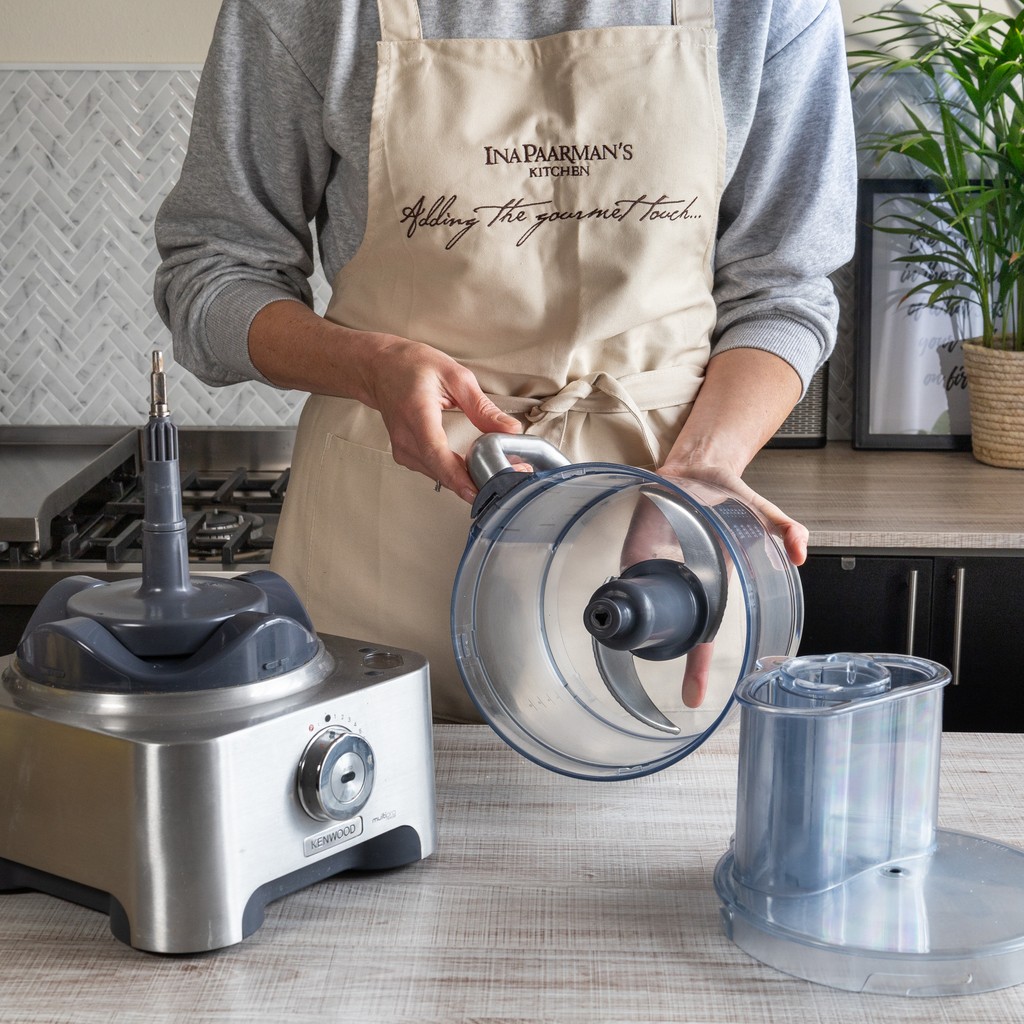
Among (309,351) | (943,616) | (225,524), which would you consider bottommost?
(943,616)

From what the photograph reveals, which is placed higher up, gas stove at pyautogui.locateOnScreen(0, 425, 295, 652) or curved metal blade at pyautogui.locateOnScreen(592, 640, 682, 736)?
curved metal blade at pyautogui.locateOnScreen(592, 640, 682, 736)

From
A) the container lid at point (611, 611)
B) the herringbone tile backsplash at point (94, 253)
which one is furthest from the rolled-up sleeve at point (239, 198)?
the herringbone tile backsplash at point (94, 253)

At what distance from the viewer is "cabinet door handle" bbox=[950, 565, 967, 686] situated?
6.45 ft

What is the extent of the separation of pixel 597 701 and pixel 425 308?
518 millimetres

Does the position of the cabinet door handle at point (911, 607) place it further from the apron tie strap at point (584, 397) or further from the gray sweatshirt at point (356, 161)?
the apron tie strap at point (584, 397)

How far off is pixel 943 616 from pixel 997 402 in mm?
483

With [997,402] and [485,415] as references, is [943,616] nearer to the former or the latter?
[997,402]

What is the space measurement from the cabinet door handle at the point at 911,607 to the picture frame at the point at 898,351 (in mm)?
573

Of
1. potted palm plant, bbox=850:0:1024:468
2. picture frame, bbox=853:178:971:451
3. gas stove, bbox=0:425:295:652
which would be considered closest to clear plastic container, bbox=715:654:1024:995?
gas stove, bbox=0:425:295:652

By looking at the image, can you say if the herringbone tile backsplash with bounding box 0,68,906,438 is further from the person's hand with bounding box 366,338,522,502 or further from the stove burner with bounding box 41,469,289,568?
the person's hand with bounding box 366,338,522,502

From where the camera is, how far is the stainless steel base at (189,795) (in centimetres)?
71

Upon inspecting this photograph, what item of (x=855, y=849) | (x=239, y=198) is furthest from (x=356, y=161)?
(x=855, y=849)

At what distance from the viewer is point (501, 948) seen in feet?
2.50

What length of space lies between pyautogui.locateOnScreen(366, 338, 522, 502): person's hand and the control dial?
0.22m
